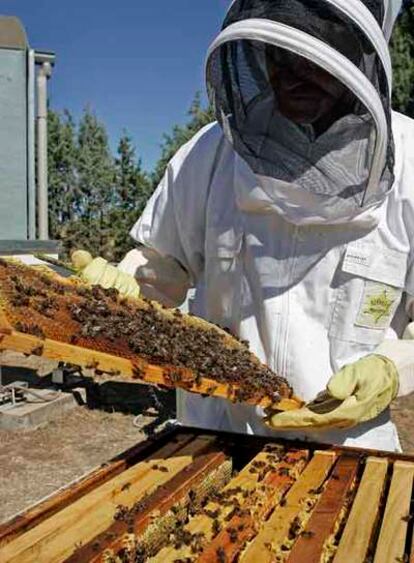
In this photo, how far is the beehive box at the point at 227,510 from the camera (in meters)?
1.67

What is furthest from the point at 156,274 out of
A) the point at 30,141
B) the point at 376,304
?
the point at 30,141

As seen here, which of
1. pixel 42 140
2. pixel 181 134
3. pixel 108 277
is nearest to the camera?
pixel 108 277

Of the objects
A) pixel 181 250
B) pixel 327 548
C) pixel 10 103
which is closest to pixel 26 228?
pixel 10 103

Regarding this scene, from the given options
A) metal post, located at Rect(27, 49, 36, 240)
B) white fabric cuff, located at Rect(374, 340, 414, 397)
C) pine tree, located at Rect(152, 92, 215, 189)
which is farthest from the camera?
pine tree, located at Rect(152, 92, 215, 189)

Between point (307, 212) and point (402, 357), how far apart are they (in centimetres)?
67

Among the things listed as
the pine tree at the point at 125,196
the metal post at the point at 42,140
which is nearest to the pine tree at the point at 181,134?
the pine tree at the point at 125,196

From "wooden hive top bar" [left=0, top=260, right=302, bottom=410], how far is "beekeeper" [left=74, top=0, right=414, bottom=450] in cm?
18

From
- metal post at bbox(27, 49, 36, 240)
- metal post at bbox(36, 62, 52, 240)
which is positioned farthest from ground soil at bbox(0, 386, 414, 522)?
metal post at bbox(36, 62, 52, 240)

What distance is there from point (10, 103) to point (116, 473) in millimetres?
8421

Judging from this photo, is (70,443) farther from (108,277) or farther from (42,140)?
(42,140)

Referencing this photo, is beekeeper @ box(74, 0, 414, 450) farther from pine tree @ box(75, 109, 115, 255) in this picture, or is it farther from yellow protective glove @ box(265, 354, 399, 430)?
pine tree @ box(75, 109, 115, 255)

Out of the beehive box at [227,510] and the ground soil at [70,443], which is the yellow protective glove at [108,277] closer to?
the beehive box at [227,510]

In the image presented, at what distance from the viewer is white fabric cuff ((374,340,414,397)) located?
8.22 ft

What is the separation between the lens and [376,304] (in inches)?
100
